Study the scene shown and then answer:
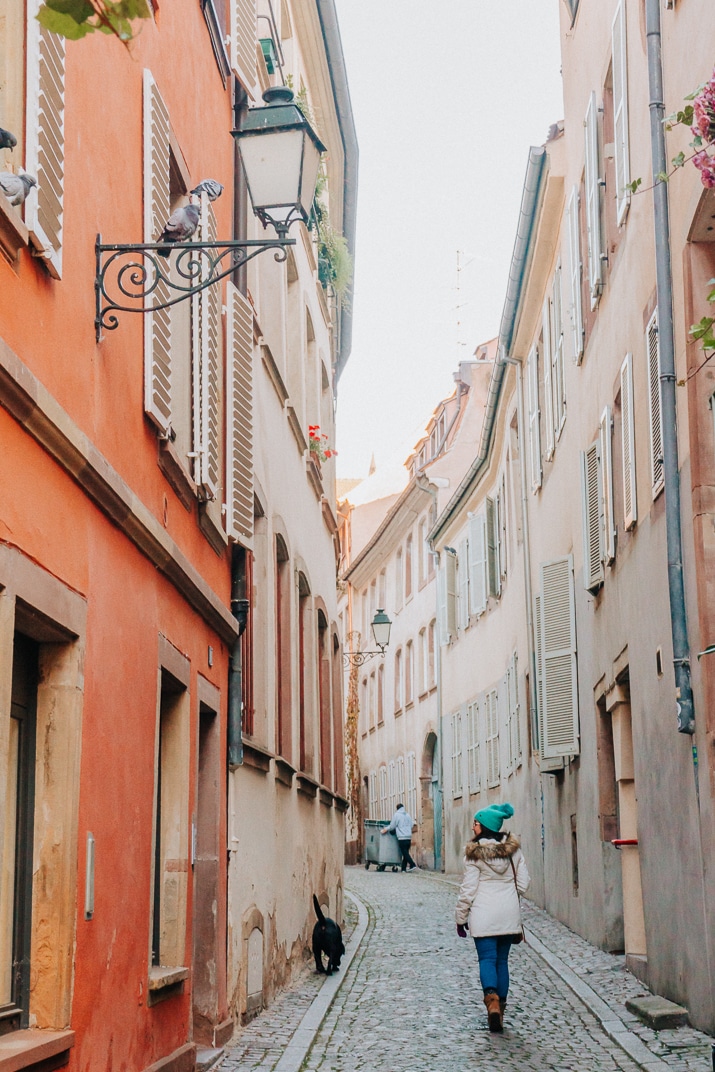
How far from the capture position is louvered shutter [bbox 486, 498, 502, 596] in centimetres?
2469

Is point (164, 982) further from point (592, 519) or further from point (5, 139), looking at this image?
point (592, 519)

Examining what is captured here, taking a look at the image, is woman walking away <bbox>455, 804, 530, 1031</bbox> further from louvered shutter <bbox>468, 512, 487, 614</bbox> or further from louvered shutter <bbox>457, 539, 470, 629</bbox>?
louvered shutter <bbox>457, 539, 470, 629</bbox>

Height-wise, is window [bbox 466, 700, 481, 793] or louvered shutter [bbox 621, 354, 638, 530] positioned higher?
louvered shutter [bbox 621, 354, 638, 530]

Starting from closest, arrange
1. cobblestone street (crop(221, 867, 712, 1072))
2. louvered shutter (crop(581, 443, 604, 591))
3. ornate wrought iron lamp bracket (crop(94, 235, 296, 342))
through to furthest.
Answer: ornate wrought iron lamp bracket (crop(94, 235, 296, 342))
cobblestone street (crop(221, 867, 712, 1072))
louvered shutter (crop(581, 443, 604, 591))

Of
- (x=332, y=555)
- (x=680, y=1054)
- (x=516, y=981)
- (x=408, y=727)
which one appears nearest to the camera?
(x=680, y=1054)

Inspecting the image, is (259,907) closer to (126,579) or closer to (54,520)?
(126,579)

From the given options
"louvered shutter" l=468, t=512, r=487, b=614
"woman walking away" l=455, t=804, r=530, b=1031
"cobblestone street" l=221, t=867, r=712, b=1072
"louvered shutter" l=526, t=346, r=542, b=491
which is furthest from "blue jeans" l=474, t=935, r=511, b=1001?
"louvered shutter" l=468, t=512, r=487, b=614

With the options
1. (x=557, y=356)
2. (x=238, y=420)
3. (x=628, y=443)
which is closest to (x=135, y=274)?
(x=238, y=420)

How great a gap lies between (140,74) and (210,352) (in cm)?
221

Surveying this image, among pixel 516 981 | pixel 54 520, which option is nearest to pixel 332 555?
pixel 516 981

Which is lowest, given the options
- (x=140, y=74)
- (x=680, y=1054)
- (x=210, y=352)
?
(x=680, y=1054)

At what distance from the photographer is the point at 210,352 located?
949 centimetres

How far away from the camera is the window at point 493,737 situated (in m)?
25.0

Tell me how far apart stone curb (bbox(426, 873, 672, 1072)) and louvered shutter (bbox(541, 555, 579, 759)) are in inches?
97.6
